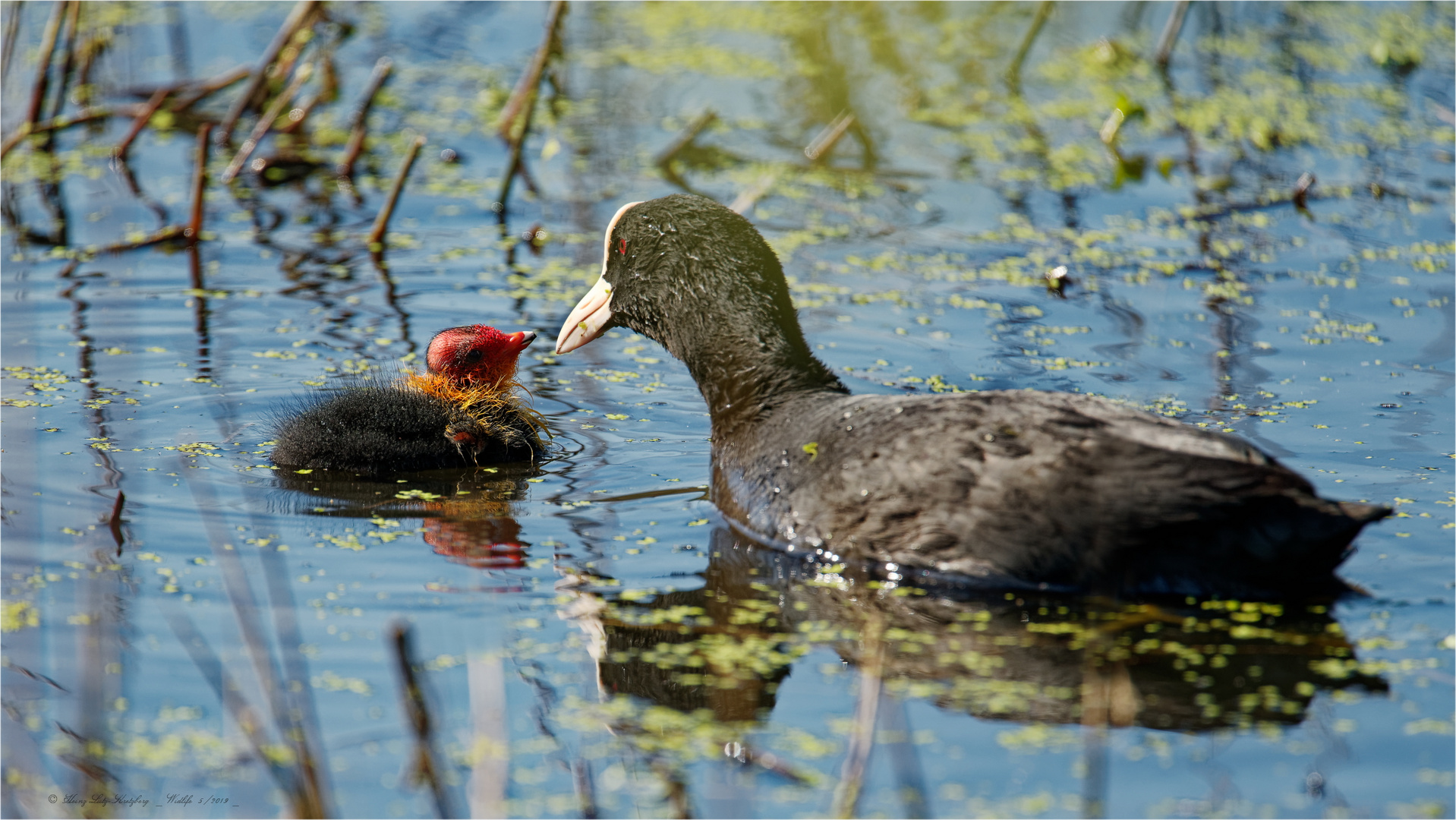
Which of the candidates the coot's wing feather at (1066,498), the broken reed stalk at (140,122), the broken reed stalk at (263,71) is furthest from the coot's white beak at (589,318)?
the broken reed stalk at (140,122)

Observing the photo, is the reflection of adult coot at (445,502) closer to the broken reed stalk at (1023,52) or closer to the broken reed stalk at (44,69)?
the broken reed stalk at (44,69)

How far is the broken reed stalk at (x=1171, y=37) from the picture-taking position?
33.4 ft

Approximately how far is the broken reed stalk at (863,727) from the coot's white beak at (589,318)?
186 cm

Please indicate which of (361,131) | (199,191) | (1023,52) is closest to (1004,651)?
(199,191)

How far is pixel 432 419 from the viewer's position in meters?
5.19

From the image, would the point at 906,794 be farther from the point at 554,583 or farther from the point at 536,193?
the point at 536,193

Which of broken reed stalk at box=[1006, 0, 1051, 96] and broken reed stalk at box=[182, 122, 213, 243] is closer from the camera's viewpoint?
broken reed stalk at box=[182, 122, 213, 243]

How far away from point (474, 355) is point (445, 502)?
73 centimetres

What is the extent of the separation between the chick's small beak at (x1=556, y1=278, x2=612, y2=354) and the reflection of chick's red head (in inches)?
6.6

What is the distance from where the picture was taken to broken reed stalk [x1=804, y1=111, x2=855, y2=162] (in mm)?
8812

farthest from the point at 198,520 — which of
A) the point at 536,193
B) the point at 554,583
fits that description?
the point at 536,193

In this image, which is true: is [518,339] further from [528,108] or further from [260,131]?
[260,131]

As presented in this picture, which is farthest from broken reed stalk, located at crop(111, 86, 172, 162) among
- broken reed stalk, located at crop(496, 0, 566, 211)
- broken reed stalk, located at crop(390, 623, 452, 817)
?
→ broken reed stalk, located at crop(390, 623, 452, 817)

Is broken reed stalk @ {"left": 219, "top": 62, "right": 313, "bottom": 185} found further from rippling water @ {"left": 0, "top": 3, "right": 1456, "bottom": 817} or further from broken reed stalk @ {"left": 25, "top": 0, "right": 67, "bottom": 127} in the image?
broken reed stalk @ {"left": 25, "top": 0, "right": 67, "bottom": 127}
